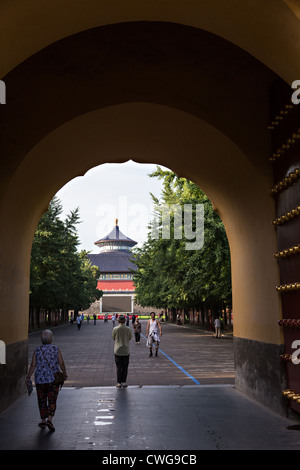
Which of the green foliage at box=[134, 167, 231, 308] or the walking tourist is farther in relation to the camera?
the green foliage at box=[134, 167, 231, 308]

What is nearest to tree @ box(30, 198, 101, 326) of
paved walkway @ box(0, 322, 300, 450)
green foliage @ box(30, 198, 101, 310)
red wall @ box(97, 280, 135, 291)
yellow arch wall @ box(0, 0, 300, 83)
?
green foliage @ box(30, 198, 101, 310)

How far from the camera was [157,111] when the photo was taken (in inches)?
316

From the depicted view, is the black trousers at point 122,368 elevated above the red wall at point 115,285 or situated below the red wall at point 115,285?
below

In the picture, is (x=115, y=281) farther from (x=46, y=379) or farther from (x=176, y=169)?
(x=46, y=379)

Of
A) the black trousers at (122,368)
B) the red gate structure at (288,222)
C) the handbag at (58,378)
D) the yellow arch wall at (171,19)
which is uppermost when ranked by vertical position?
the yellow arch wall at (171,19)

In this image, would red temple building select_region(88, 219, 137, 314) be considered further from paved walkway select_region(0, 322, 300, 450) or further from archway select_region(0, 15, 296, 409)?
archway select_region(0, 15, 296, 409)

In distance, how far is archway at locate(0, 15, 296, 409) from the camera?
24.7 ft

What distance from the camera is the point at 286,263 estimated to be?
6766 millimetres

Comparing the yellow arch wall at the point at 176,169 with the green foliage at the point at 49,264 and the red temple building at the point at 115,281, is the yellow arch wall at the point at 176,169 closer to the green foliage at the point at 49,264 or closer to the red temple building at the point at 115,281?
the green foliage at the point at 49,264

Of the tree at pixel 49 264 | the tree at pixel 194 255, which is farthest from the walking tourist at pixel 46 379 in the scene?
the tree at pixel 49 264

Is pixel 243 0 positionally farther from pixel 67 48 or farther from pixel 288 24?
pixel 67 48

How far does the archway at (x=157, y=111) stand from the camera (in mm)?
7539
